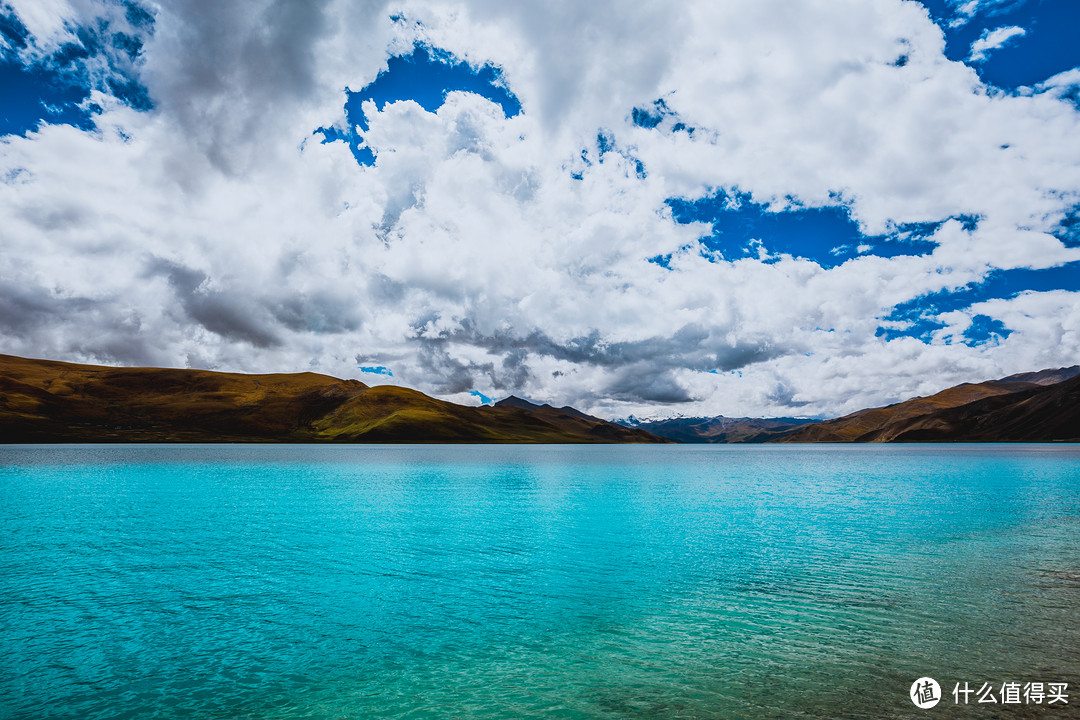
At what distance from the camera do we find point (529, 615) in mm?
20453

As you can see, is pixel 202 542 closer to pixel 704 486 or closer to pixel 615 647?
pixel 615 647

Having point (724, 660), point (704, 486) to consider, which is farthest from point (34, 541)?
point (704, 486)

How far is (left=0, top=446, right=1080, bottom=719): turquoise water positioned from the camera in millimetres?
13773

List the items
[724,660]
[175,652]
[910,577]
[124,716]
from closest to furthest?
[124,716], [724,660], [175,652], [910,577]

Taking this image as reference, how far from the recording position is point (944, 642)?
1661 centimetres

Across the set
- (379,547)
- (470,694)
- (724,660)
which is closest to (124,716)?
(470,694)

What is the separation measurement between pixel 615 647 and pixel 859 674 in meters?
6.66

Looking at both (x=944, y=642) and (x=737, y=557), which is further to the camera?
(x=737, y=557)

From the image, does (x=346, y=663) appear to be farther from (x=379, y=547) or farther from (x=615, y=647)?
(x=379, y=547)

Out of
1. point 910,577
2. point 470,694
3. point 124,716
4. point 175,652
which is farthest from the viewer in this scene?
point 910,577

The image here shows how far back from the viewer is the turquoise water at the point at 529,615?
45.2ft

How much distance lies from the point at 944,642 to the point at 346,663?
1800cm

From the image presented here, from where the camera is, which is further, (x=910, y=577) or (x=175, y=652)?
(x=910, y=577)

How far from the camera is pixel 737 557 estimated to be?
30.3 m
